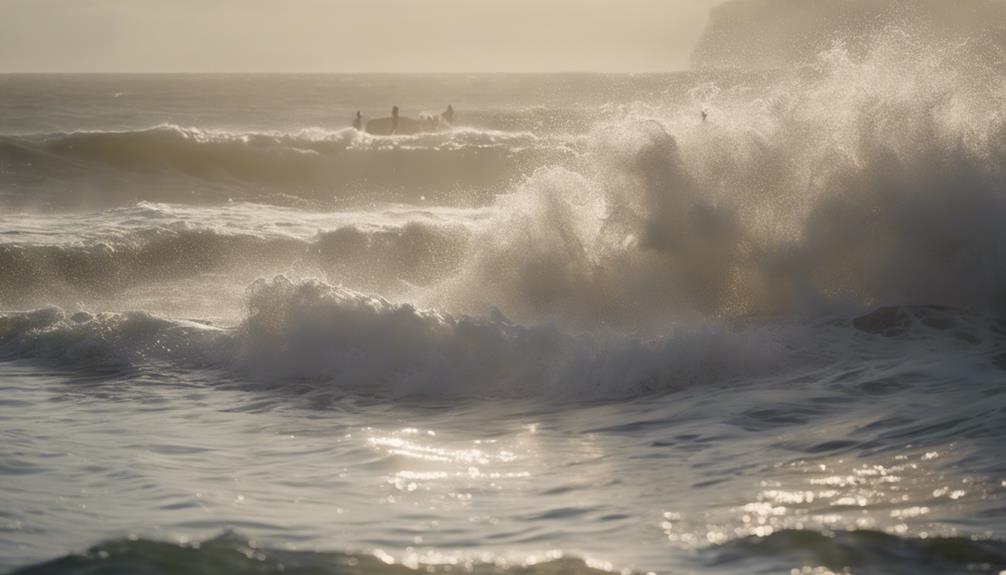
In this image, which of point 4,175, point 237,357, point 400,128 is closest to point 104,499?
point 237,357

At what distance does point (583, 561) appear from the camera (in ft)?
17.9

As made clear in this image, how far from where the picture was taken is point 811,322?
11.5m

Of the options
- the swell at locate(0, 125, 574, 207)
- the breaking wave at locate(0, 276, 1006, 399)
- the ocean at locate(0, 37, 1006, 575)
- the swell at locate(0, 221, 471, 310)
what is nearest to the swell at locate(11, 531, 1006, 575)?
the ocean at locate(0, 37, 1006, 575)

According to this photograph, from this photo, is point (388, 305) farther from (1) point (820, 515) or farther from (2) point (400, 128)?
(2) point (400, 128)

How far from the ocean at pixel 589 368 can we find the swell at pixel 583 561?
0.07 ft

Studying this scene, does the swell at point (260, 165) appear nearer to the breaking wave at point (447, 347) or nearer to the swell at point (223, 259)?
the swell at point (223, 259)

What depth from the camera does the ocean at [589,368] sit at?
19.4ft

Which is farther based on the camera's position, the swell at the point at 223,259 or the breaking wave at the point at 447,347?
the swell at the point at 223,259

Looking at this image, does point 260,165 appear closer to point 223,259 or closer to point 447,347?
point 223,259

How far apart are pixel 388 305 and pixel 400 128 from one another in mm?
27962

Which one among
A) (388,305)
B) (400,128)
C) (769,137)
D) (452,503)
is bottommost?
(452,503)

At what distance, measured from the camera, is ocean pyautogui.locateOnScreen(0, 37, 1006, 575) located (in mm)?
5910

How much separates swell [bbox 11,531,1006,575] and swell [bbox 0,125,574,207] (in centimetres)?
2344

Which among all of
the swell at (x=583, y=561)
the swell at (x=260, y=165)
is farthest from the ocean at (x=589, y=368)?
the swell at (x=260, y=165)
